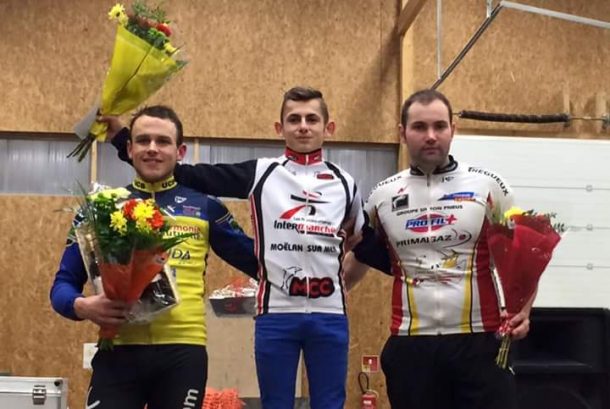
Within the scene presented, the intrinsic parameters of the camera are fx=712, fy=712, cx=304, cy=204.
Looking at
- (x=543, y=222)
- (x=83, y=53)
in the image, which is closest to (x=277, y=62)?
(x=83, y=53)

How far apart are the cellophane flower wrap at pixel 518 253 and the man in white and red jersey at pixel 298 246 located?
532 mm

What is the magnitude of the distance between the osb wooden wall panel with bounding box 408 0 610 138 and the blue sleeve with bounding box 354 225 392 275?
300 cm

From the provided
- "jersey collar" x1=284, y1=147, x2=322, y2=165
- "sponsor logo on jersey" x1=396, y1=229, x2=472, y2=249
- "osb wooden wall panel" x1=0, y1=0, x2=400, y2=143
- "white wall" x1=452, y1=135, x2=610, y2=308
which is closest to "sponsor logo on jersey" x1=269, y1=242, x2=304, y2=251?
"jersey collar" x1=284, y1=147, x2=322, y2=165

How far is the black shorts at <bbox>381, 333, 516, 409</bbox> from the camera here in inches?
80.0

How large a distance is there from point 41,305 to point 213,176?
3.02 m

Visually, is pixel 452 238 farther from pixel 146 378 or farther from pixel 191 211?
pixel 146 378

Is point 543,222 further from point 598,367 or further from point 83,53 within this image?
point 83,53

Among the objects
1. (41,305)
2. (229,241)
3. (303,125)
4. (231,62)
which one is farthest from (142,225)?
(231,62)

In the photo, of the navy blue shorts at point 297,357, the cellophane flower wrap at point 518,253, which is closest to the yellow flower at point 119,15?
the navy blue shorts at point 297,357

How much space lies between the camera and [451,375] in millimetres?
2076

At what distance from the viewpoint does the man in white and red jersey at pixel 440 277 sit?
2.06 m

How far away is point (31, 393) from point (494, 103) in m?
3.67

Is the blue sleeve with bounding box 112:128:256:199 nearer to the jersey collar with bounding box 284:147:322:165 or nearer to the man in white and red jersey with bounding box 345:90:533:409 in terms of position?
the jersey collar with bounding box 284:147:322:165

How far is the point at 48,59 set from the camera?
5020mm
